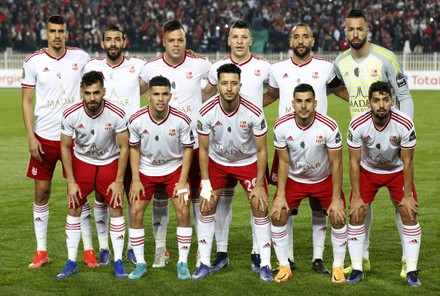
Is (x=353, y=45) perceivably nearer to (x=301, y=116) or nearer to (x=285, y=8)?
(x=301, y=116)

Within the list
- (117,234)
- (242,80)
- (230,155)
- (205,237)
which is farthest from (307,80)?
(117,234)

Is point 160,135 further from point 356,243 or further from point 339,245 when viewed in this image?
point 356,243

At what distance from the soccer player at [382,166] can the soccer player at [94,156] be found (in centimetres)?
230

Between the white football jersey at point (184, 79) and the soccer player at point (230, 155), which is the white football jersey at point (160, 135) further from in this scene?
the white football jersey at point (184, 79)

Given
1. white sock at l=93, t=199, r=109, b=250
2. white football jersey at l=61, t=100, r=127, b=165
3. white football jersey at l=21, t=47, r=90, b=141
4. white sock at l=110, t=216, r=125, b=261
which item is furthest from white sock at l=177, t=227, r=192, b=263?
white football jersey at l=21, t=47, r=90, b=141

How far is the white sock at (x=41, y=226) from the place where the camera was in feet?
32.3

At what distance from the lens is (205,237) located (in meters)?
9.36

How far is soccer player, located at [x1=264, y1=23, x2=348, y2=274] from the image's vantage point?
9445 millimetres

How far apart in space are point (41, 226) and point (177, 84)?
83.1 inches

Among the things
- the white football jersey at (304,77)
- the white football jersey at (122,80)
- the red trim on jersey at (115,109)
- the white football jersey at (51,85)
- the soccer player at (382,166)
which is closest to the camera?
the soccer player at (382,166)

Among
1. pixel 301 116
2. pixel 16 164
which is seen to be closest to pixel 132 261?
pixel 301 116

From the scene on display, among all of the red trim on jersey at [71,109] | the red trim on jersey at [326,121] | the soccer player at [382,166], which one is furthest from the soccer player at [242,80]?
the red trim on jersey at [71,109]

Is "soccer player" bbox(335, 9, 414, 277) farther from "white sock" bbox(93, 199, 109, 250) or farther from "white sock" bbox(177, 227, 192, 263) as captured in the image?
"white sock" bbox(93, 199, 109, 250)

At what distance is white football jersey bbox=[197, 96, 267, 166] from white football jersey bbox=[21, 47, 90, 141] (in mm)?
1590
